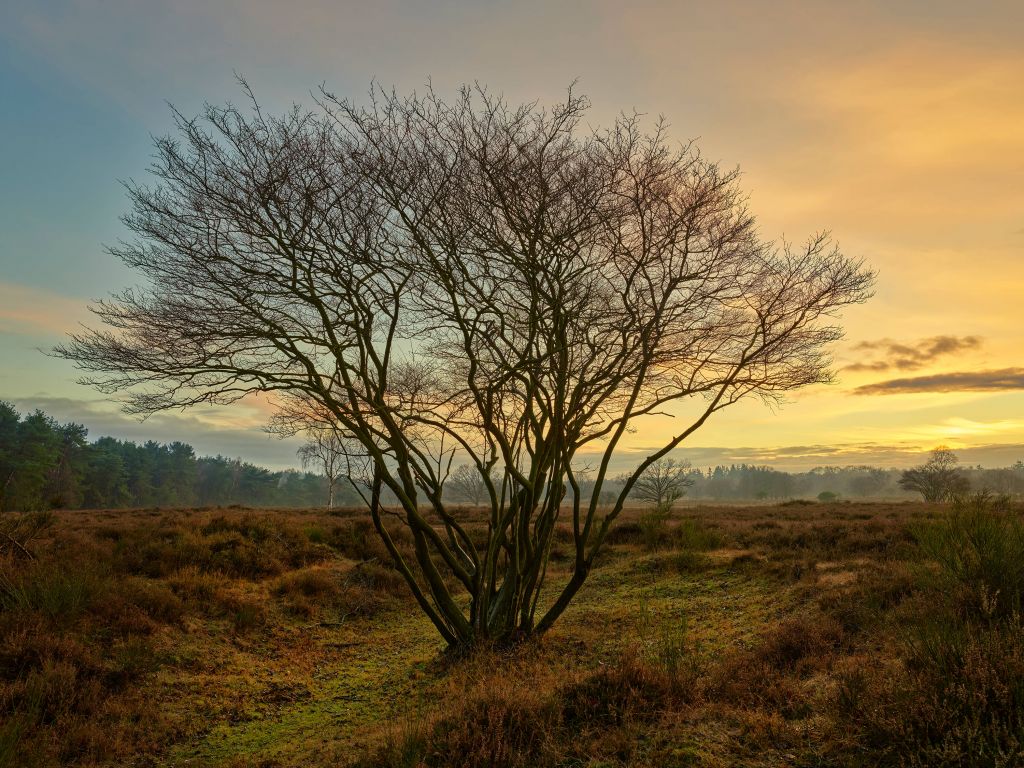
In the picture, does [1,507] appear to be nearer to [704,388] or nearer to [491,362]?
[491,362]

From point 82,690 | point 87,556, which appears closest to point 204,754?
point 82,690

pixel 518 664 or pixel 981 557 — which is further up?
pixel 981 557

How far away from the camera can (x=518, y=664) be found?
7.79 metres

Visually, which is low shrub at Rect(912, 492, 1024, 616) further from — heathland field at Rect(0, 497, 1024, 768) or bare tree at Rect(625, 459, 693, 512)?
bare tree at Rect(625, 459, 693, 512)

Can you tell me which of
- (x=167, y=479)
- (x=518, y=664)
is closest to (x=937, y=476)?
(x=518, y=664)

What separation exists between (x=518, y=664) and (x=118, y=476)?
2435 inches

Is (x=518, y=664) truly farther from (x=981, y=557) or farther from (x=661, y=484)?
(x=661, y=484)

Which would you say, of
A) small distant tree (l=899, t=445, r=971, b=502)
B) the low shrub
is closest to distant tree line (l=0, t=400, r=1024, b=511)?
small distant tree (l=899, t=445, r=971, b=502)

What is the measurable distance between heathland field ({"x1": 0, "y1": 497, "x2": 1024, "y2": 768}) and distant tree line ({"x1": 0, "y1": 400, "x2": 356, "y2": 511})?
14.6 ft

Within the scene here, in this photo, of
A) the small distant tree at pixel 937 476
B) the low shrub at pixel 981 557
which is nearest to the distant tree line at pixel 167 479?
the small distant tree at pixel 937 476

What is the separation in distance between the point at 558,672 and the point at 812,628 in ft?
11.4

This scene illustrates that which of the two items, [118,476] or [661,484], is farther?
[118,476]

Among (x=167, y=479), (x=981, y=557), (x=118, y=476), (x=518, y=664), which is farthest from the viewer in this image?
(x=167, y=479)

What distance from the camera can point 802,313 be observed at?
29.1 feet
